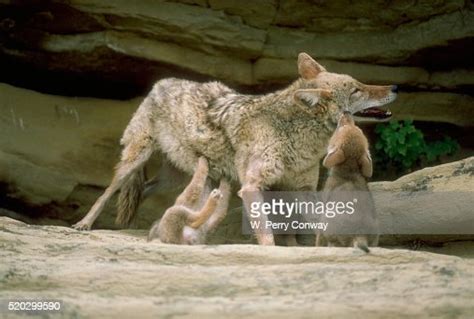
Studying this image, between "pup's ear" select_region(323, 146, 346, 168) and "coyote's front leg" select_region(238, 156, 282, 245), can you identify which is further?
"coyote's front leg" select_region(238, 156, 282, 245)

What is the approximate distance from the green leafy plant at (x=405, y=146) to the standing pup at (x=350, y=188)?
212 cm

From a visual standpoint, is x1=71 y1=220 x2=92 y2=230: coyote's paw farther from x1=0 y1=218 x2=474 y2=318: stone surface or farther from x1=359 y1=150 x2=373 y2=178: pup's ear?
x1=359 y1=150 x2=373 y2=178: pup's ear

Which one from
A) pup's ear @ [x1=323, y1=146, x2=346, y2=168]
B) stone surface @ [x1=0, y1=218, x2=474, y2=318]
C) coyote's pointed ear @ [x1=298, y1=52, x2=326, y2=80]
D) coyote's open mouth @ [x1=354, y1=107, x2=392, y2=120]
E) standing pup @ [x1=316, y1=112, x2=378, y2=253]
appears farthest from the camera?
coyote's pointed ear @ [x1=298, y1=52, x2=326, y2=80]

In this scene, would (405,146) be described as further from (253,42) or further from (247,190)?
(247,190)

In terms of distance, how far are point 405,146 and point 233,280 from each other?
4655 mm

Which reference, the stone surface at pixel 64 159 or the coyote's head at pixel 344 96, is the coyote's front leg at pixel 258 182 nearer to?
the coyote's head at pixel 344 96

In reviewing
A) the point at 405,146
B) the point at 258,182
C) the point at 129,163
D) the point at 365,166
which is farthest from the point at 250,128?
the point at 405,146

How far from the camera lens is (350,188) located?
23.7 ft

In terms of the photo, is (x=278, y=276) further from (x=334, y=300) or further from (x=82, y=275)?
(x=82, y=275)

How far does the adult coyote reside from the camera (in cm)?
833

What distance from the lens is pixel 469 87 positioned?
32.9 feet

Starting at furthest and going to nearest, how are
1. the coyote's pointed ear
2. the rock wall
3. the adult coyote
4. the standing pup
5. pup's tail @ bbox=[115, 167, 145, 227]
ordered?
the rock wall, pup's tail @ bbox=[115, 167, 145, 227], the coyote's pointed ear, the adult coyote, the standing pup

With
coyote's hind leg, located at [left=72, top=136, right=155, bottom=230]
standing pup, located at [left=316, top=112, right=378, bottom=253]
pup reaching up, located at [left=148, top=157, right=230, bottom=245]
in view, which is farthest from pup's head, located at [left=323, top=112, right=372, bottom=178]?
coyote's hind leg, located at [left=72, top=136, right=155, bottom=230]

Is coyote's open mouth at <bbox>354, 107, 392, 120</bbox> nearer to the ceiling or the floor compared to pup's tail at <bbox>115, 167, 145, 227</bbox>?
nearer to the ceiling
